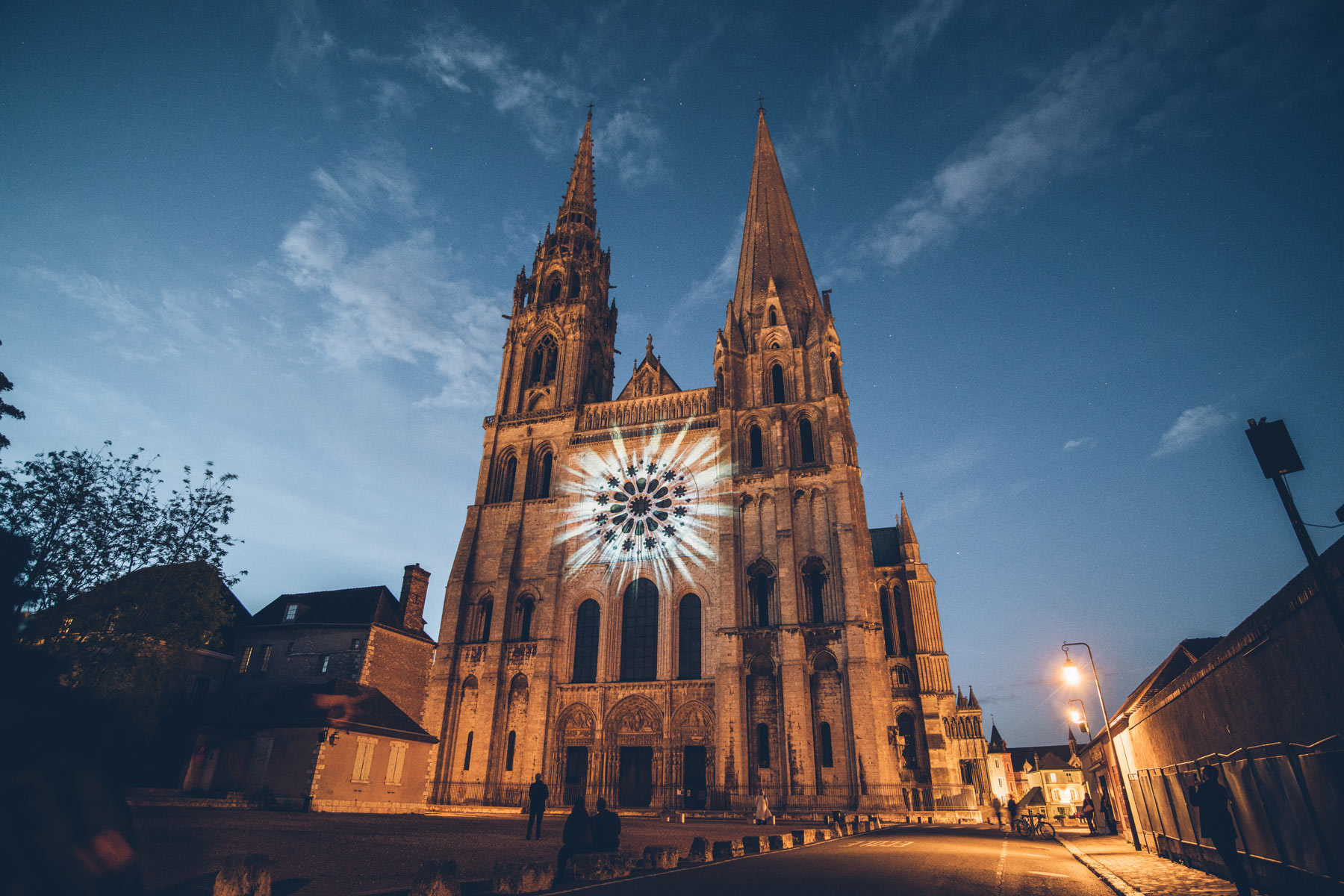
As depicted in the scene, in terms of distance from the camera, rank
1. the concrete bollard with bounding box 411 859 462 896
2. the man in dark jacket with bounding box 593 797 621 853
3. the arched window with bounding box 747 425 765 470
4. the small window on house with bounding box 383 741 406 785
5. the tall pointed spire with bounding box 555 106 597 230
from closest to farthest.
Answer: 1. the concrete bollard with bounding box 411 859 462 896
2. the man in dark jacket with bounding box 593 797 621 853
3. the small window on house with bounding box 383 741 406 785
4. the arched window with bounding box 747 425 765 470
5. the tall pointed spire with bounding box 555 106 597 230

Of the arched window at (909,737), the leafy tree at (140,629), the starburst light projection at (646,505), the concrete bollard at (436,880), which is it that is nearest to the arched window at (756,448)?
the starburst light projection at (646,505)

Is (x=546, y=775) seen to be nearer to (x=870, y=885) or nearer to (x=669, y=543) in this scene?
(x=669, y=543)

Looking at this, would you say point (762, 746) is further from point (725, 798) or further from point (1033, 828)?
point (1033, 828)

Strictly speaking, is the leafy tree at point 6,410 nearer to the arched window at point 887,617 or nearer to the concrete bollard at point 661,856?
the concrete bollard at point 661,856


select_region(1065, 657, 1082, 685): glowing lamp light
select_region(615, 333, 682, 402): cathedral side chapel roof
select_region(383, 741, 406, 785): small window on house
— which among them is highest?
select_region(615, 333, 682, 402): cathedral side chapel roof

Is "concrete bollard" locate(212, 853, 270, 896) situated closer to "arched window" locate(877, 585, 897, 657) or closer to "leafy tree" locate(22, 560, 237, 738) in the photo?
"leafy tree" locate(22, 560, 237, 738)

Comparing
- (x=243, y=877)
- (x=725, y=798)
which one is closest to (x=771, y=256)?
(x=725, y=798)

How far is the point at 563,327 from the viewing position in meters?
41.0

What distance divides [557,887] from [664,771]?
2206 cm

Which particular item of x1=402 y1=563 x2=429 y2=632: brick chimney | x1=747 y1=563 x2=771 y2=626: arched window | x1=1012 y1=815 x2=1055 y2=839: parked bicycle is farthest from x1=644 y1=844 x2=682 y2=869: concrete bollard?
x1=402 y1=563 x2=429 y2=632: brick chimney

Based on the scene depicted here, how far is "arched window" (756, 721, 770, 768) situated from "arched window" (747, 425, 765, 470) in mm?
12223

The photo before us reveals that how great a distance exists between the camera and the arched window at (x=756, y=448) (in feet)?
113

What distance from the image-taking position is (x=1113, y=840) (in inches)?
752

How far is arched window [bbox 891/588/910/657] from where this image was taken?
3834 cm
